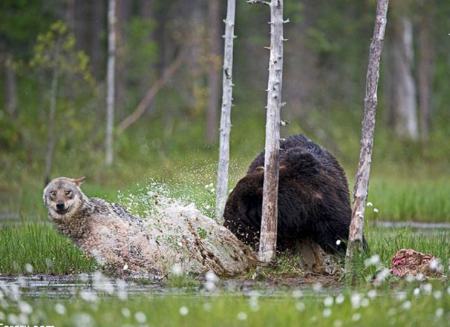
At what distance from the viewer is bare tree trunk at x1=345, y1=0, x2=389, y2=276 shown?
10617 millimetres

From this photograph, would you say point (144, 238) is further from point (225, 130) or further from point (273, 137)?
point (225, 130)

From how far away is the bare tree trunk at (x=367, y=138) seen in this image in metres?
10.6

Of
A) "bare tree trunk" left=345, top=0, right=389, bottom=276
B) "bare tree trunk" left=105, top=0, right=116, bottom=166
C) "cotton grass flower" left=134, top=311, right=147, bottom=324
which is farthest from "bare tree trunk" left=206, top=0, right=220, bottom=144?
"cotton grass flower" left=134, top=311, right=147, bottom=324

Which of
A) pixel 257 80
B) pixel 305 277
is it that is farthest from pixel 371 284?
pixel 257 80

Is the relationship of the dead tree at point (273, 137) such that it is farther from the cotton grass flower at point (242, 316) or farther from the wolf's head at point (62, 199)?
the cotton grass flower at point (242, 316)

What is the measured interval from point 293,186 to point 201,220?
1142 millimetres

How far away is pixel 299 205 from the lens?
37.4 feet

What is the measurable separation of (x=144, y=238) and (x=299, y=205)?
1.81m

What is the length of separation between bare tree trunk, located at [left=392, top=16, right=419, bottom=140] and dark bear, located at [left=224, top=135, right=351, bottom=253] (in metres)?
22.0

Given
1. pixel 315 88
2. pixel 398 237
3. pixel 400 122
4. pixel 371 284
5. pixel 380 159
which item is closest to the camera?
pixel 371 284

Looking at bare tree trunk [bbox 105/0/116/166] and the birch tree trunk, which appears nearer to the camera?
the birch tree trunk

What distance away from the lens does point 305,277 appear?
11.2 metres

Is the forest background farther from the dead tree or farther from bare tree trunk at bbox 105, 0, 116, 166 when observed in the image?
the dead tree

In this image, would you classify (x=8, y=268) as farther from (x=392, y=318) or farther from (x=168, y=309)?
(x=392, y=318)
